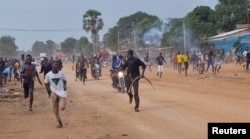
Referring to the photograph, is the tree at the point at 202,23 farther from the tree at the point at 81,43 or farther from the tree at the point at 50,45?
the tree at the point at 50,45

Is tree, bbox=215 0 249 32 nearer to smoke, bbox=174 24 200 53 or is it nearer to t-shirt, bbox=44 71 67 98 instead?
smoke, bbox=174 24 200 53

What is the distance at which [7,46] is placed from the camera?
13712 centimetres

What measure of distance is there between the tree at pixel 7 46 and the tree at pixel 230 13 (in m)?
73.1

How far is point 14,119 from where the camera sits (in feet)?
48.0

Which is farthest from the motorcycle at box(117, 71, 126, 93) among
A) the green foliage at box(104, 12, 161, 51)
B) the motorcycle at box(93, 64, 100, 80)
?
the green foliage at box(104, 12, 161, 51)

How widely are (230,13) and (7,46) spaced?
86.2 metres

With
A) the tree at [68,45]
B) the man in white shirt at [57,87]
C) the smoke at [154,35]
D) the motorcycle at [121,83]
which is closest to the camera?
the man in white shirt at [57,87]

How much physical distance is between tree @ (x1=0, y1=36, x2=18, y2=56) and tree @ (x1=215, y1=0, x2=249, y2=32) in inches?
2878

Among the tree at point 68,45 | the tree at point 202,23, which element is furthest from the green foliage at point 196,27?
the tree at point 68,45

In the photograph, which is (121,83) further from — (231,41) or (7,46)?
(7,46)

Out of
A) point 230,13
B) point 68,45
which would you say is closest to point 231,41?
point 230,13

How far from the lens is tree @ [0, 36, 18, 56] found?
12948cm

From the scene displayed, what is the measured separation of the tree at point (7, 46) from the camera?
129 m

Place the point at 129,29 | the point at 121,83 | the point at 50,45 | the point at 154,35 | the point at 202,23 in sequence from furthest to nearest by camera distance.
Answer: the point at 50,45 → the point at 129,29 → the point at 154,35 → the point at 202,23 → the point at 121,83
